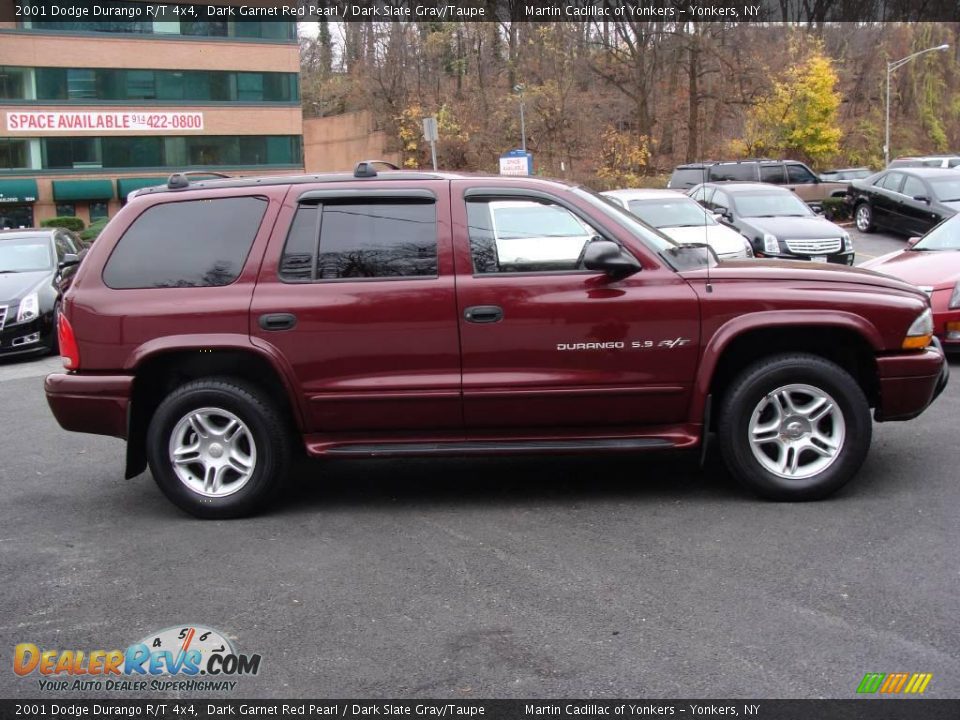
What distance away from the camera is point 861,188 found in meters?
23.5

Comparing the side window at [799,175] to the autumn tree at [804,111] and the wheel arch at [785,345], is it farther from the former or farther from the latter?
the wheel arch at [785,345]

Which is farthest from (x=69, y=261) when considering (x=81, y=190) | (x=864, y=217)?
(x=81, y=190)

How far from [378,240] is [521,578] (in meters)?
2.08

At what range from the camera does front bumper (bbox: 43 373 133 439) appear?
17.9ft

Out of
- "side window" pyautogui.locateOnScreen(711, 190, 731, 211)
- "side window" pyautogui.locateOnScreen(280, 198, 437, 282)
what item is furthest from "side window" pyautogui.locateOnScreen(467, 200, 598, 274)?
"side window" pyautogui.locateOnScreen(711, 190, 731, 211)

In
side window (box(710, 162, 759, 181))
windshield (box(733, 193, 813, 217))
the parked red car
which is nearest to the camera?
the parked red car

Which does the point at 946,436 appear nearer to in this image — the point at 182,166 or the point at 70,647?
the point at 70,647

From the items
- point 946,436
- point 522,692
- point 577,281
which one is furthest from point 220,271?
point 946,436

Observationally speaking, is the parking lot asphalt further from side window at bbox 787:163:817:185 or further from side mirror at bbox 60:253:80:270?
side window at bbox 787:163:817:185

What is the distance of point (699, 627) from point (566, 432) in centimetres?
171

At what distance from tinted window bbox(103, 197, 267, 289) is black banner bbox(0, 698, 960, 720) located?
8.43ft

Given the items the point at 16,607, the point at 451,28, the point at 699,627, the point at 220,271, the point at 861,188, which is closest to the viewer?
the point at 699,627

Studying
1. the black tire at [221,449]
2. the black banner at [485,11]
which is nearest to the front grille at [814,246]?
the black tire at [221,449]

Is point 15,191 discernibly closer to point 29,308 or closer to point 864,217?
point 29,308
